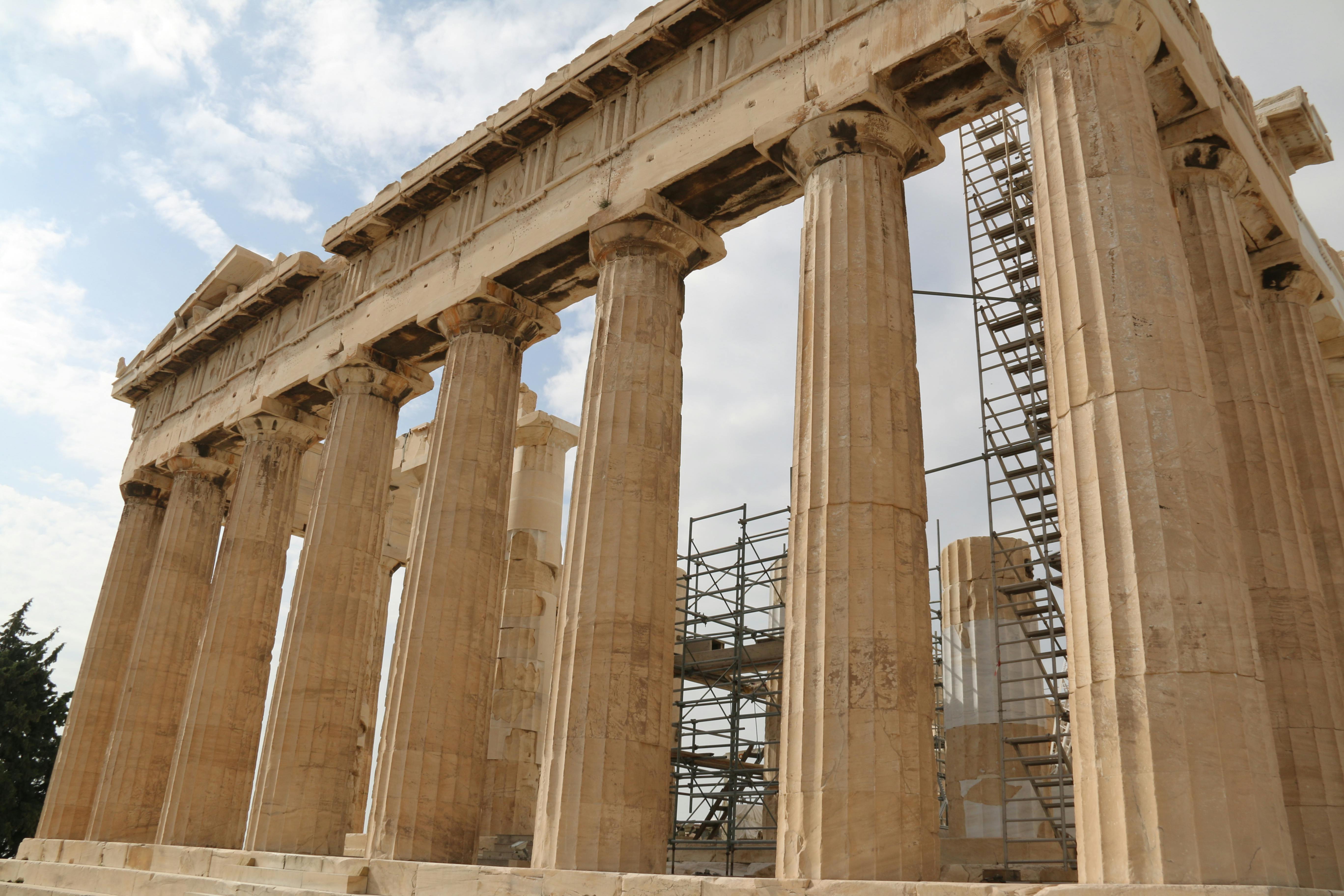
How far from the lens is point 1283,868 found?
8641 millimetres

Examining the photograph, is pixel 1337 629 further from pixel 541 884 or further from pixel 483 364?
pixel 483 364

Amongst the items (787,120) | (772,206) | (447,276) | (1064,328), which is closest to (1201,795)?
(1064,328)

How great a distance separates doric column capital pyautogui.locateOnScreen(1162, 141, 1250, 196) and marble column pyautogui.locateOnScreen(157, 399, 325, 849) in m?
20.3

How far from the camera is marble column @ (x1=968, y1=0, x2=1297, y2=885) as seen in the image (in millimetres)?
8852

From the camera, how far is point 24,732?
40469 millimetres

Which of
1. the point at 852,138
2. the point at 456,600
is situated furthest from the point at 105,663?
the point at 852,138

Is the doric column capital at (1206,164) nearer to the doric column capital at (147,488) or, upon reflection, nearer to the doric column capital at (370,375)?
the doric column capital at (370,375)

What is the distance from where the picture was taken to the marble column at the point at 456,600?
16.9 metres

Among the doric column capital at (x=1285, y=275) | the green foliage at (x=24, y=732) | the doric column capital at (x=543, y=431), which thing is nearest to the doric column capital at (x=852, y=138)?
the doric column capital at (x=1285, y=275)

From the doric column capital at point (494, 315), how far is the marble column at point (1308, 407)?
1311cm

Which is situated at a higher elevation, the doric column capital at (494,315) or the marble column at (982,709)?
the doric column capital at (494,315)

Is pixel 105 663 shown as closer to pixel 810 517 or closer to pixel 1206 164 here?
pixel 810 517

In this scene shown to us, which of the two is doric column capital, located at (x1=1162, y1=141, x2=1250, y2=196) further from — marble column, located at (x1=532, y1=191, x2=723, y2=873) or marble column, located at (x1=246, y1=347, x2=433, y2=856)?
marble column, located at (x1=246, y1=347, x2=433, y2=856)

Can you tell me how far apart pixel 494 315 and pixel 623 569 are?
7527 millimetres
